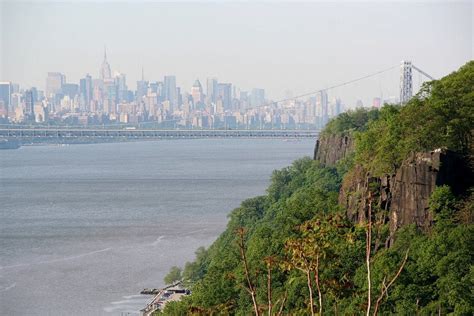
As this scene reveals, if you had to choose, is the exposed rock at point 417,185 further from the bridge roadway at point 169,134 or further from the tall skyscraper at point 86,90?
the tall skyscraper at point 86,90

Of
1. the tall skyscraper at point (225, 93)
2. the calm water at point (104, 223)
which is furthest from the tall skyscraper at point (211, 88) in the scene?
the calm water at point (104, 223)

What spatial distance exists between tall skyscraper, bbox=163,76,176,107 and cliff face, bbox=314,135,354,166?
6571 cm

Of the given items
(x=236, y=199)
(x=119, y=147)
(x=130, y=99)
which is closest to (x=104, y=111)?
(x=130, y=99)

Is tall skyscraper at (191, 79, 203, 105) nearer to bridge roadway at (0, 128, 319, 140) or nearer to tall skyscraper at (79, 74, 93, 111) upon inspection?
tall skyscraper at (79, 74, 93, 111)

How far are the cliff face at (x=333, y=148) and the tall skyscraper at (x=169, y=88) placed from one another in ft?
216

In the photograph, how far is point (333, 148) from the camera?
58.1 feet

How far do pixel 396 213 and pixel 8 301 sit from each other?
6605mm

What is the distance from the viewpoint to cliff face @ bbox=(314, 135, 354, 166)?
1673cm

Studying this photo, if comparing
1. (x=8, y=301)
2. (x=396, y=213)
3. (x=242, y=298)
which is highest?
(x=396, y=213)

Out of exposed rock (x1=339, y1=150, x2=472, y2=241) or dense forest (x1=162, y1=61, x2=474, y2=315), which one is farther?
exposed rock (x1=339, y1=150, x2=472, y2=241)

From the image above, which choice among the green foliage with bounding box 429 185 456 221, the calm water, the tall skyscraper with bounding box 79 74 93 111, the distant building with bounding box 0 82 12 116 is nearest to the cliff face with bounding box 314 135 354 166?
the calm water

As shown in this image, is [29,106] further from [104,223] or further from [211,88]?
[104,223]

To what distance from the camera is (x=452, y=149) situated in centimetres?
861

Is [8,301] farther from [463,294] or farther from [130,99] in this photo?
[130,99]
